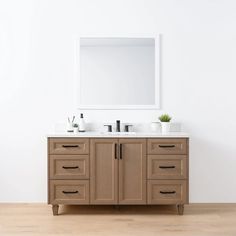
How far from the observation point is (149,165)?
3.39 m

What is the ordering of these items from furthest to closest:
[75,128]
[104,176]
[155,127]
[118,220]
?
[155,127], [75,128], [104,176], [118,220]

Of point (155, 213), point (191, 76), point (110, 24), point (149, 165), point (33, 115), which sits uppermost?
point (110, 24)

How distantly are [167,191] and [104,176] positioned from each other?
1.97 ft

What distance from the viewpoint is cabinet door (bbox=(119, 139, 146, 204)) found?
3389mm

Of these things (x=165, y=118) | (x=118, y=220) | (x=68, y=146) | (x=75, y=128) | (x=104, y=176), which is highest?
(x=165, y=118)

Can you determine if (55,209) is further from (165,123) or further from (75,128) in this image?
(165,123)

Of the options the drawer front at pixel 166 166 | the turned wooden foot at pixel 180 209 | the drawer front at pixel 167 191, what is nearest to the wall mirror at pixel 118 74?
the drawer front at pixel 166 166

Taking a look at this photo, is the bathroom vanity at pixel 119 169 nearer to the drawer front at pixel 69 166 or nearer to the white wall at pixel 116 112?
the drawer front at pixel 69 166

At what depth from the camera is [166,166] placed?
339 centimetres

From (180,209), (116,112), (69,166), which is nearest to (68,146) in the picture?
(69,166)

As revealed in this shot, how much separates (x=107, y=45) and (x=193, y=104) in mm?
1090

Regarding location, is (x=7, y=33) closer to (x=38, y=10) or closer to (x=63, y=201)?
(x=38, y=10)

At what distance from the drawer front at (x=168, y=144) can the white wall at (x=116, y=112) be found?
0.49 m

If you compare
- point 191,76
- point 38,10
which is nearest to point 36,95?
point 38,10
